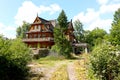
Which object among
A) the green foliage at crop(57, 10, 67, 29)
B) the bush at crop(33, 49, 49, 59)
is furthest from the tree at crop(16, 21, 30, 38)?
the bush at crop(33, 49, 49, 59)

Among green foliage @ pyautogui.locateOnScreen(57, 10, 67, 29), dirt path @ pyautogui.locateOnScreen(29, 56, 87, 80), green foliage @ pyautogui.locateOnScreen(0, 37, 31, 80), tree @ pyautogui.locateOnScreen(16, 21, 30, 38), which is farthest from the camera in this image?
tree @ pyautogui.locateOnScreen(16, 21, 30, 38)

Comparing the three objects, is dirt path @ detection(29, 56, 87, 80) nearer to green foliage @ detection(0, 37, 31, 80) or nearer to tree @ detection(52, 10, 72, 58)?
green foliage @ detection(0, 37, 31, 80)

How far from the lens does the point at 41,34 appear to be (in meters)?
65.5

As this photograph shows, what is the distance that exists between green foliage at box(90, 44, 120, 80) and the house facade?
141 feet

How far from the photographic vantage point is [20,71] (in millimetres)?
21656

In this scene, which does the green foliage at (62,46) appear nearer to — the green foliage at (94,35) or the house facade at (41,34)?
the house facade at (41,34)

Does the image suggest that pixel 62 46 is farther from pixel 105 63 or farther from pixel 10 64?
pixel 105 63

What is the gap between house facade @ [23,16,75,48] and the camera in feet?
205

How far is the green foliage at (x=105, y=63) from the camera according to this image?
58.4 ft

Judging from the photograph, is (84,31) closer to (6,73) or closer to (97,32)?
(97,32)

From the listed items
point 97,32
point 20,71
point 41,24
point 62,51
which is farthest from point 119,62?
point 97,32

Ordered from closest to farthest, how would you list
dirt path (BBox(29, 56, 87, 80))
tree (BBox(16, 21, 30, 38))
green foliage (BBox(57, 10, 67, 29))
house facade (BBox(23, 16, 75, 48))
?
dirt path (BBox(29, 56, 87, 80)) < green foliage (BBox(57, 10, 67, 29)) < house facade (BBox(23, 16, 75, 48)) < tree (BBox(16, 21, 30, 38))

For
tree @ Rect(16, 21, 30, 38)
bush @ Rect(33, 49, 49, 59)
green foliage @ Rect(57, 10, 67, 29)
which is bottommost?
bush @ Rect(33, 49, 49, 59)

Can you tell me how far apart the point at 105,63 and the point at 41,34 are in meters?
48.2
